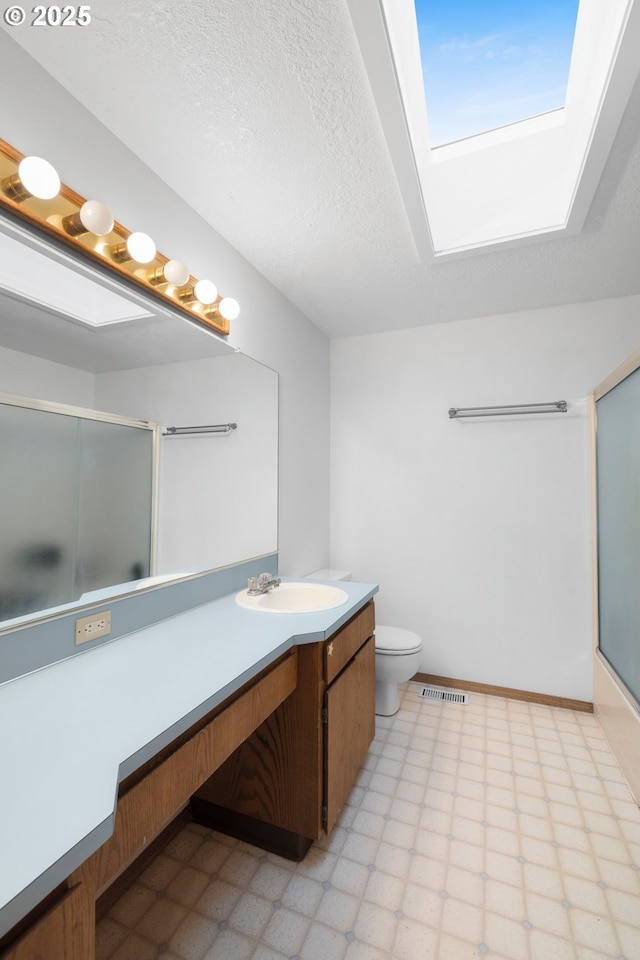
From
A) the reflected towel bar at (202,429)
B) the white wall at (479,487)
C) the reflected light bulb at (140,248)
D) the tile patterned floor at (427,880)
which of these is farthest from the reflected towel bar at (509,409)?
the reflected light bulb at (140,248)

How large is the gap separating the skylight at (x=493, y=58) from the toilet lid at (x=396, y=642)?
86.6 inches

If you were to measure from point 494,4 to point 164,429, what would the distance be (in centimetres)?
157

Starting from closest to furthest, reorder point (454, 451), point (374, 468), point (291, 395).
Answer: point (291, 395)
point (454, 451)
point (374, 468)

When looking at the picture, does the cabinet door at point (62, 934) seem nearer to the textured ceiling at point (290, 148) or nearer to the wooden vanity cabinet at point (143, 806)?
the wooden vanity cabinet at point (143, 806)

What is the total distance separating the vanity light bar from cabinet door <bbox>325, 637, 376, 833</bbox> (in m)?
1.46

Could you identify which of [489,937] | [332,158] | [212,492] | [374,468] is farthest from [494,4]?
[489,937]

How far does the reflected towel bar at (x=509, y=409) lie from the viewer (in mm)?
2426

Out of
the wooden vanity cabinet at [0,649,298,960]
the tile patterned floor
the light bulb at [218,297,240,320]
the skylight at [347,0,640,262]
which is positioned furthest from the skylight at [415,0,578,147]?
the tile patterned floor

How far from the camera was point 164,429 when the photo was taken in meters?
1.55

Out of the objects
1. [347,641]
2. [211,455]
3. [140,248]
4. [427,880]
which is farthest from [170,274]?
[427,880]

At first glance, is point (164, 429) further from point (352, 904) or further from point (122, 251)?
point (352, 904)

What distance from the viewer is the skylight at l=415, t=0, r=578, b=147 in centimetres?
120

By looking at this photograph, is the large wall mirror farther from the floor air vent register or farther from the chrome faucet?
the floor air vent register

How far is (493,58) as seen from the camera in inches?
51.8
